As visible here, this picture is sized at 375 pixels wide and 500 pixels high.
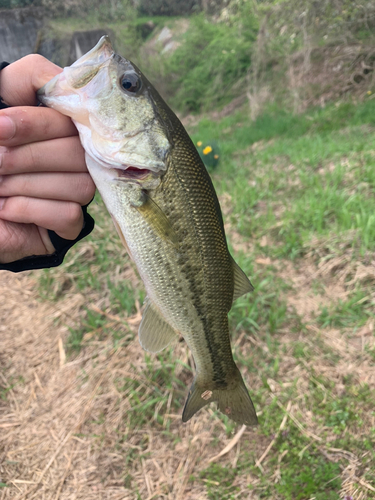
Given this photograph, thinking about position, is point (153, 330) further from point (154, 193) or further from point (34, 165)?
point (34, 165)

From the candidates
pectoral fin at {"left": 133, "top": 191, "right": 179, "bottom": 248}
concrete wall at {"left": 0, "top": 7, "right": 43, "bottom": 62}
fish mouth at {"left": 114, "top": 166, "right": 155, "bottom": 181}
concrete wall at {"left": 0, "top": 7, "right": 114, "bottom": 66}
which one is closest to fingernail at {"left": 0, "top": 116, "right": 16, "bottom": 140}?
fish mouth at {"left": 114, "top": 166, "right": 155, "bottom": 181}

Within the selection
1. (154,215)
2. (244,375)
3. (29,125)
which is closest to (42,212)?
(29,125)

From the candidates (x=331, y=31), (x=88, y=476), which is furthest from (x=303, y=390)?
(x=331, y=31)

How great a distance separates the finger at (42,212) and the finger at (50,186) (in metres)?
0.02

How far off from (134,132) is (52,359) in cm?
242

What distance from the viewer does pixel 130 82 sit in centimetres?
121

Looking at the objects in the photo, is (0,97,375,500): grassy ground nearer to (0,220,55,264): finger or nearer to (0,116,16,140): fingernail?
(0,220,55,264): finger

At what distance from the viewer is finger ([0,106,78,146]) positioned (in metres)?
1.06

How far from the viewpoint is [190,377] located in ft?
8.39

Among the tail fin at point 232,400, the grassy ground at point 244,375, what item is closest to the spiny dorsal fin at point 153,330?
the tail fin at point 232,400

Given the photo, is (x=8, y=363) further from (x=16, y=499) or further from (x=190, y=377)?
(x=190, y=377)

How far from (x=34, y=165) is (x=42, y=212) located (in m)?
0.18

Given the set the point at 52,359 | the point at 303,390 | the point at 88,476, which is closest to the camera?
the point at 88,476

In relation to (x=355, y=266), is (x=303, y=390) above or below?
below
